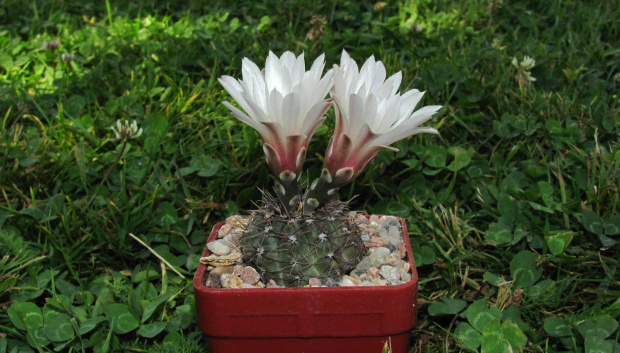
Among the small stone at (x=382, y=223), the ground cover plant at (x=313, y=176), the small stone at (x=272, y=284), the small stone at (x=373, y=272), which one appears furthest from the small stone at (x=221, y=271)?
the small stone at (x=382, y=223)

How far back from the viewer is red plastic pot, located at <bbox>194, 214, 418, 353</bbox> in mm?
1464

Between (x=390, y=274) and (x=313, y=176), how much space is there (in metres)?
0.71

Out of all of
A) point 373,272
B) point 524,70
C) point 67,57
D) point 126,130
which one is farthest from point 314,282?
point 67,57

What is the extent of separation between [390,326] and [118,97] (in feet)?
5.16

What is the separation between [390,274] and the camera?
1566 millimetres

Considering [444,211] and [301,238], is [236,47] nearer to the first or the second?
[444,211]

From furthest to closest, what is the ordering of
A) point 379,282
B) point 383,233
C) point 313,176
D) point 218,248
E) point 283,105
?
point 313,176
point 383,233
point 218,248
point 379,282
point 283,105

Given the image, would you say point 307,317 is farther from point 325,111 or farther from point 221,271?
point 325,111

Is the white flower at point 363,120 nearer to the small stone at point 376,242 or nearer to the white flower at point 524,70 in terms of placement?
the small stone at point 376,242

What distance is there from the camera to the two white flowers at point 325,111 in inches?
57.5

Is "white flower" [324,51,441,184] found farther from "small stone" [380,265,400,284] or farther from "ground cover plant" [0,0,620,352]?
"ground cover plant" [0,0,620,352]

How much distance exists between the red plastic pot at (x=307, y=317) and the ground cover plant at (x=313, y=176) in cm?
23

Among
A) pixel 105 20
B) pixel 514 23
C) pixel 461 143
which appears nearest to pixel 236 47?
pixel 105 20

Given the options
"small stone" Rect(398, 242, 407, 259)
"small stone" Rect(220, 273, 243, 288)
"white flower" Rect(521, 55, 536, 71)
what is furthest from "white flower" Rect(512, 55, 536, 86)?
"small stone" Rect(220, 273, 243, 288)
